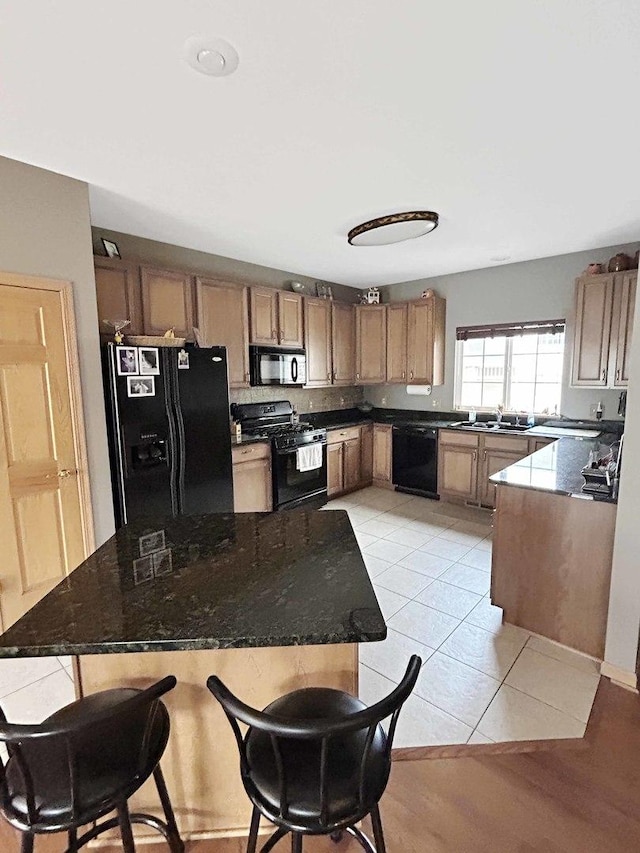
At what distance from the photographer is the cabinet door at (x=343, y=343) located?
5176 mm

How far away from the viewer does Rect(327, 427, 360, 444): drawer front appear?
4.88 meters

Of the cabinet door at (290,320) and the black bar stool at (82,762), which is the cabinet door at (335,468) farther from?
the black bar stool at (82,762)

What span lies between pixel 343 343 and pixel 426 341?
1.04m

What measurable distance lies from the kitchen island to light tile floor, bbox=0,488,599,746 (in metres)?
0.14

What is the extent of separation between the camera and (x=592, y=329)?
379cm

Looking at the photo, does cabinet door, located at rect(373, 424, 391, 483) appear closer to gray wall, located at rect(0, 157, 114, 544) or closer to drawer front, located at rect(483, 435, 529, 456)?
drawer front, located at rect(483, 435, 529, 456)

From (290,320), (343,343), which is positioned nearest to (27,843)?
(290,320)

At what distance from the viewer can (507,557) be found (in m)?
2.55

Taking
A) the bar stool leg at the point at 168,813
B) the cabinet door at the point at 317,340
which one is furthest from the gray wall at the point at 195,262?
the bar stool leg at the point at 168,813

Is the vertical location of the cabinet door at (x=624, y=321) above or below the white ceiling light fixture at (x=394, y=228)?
below

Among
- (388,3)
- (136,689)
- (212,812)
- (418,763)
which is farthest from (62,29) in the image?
(418,763)

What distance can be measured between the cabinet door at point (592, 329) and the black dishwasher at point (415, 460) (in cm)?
161

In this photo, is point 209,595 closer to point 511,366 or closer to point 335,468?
point 335,468

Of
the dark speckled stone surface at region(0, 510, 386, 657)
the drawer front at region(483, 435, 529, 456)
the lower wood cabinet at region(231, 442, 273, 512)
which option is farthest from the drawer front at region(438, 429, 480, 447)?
the dark speckled stone surface at region(0, 510, 386, 657)
